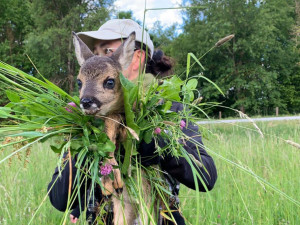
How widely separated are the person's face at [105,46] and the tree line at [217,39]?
16.1m

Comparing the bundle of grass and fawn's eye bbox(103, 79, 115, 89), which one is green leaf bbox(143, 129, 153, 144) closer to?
the bundle of grass

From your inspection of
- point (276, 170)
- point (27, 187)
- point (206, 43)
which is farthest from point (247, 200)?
point (206, 43)

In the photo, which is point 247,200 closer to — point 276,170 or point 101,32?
point 276,170

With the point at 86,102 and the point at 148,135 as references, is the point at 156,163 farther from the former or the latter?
the point at 86,102

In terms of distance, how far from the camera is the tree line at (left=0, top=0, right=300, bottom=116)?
18406 mm

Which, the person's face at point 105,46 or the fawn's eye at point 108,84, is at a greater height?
the person's face at point 105,46

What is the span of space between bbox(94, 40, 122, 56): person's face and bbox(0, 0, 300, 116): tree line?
52.7ft

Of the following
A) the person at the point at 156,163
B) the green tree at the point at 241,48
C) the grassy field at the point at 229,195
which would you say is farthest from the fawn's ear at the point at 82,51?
the green tree at the point at 241,48

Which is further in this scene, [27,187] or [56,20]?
[56,20]

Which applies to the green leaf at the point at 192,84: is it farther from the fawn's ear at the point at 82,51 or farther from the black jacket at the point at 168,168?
the fawn's ear at the point at 82,51

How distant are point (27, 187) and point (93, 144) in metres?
2.46

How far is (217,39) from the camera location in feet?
65.0

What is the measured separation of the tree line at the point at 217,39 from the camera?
60.4 ft

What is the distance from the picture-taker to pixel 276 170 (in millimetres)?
3086
